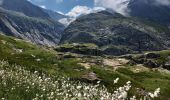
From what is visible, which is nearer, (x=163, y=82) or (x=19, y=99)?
(x=19, y=99)

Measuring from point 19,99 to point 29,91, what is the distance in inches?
154

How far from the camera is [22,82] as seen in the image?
38.6m

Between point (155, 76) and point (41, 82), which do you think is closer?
point (41, 82)

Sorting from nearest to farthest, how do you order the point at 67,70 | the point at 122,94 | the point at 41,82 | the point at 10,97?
1. the point at 122,94
2. the point at 10,97
3. the point at 41,82
4. the point at 67,70

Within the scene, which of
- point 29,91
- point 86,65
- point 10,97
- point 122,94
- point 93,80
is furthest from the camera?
→ point 86,65

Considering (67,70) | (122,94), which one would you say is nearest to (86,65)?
(67,70)

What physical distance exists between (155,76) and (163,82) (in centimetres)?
2291

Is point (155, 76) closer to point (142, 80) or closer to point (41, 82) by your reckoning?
point (142, 80)

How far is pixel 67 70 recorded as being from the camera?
168 metres

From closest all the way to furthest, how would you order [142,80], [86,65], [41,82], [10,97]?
[10,97] < [41,82] < [142,80] < [86,65]

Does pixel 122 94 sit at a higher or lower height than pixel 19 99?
higher

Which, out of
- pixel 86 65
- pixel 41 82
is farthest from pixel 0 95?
pixel 86 65

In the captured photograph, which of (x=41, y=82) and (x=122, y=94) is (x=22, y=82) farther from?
(x=122, y=94)

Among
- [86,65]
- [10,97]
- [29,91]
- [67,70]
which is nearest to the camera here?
[10,97]
